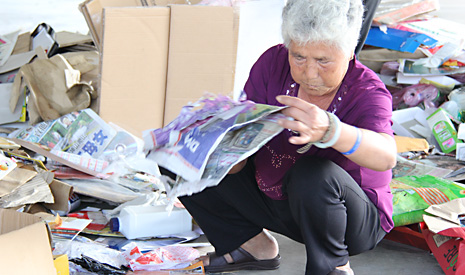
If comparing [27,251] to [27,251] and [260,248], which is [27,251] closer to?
[27,251]

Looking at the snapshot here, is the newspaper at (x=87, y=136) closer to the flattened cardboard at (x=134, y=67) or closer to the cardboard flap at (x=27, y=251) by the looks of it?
the flattened cardboard at (x=134, y=67)

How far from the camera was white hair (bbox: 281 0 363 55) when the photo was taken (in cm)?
169

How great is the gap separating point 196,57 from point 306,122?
6.42 ft

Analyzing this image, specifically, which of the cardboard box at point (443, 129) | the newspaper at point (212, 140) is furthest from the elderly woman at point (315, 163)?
the cardboard box at point (443, 129)

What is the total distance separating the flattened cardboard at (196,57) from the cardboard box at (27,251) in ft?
5.63

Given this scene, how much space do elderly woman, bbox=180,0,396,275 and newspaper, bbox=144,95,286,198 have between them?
0.10 meters

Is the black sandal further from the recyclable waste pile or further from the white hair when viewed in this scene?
the white hair

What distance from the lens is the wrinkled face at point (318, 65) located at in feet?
5.65

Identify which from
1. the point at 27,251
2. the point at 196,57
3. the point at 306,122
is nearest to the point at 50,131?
the point at 196,57

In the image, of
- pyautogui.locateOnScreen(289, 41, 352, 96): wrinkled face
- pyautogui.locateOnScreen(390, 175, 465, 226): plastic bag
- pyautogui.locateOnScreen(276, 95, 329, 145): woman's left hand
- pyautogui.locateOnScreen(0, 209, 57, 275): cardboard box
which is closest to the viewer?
pyautogui.locateOnScreen(276, 95, 329, 145): woman's left hand

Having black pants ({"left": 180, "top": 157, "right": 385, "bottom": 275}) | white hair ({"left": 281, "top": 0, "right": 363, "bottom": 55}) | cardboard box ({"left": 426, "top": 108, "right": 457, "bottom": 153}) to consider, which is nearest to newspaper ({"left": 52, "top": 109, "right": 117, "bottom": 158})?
black pants ({"left": 180, "top": 157, "right": 385, "bottom": 275})

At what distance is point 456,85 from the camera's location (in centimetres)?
386

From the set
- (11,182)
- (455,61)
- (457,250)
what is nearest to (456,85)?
(455,61)

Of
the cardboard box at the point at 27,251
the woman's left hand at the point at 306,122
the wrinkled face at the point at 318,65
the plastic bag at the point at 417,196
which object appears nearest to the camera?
the woman's left hand at the point at 306,122
